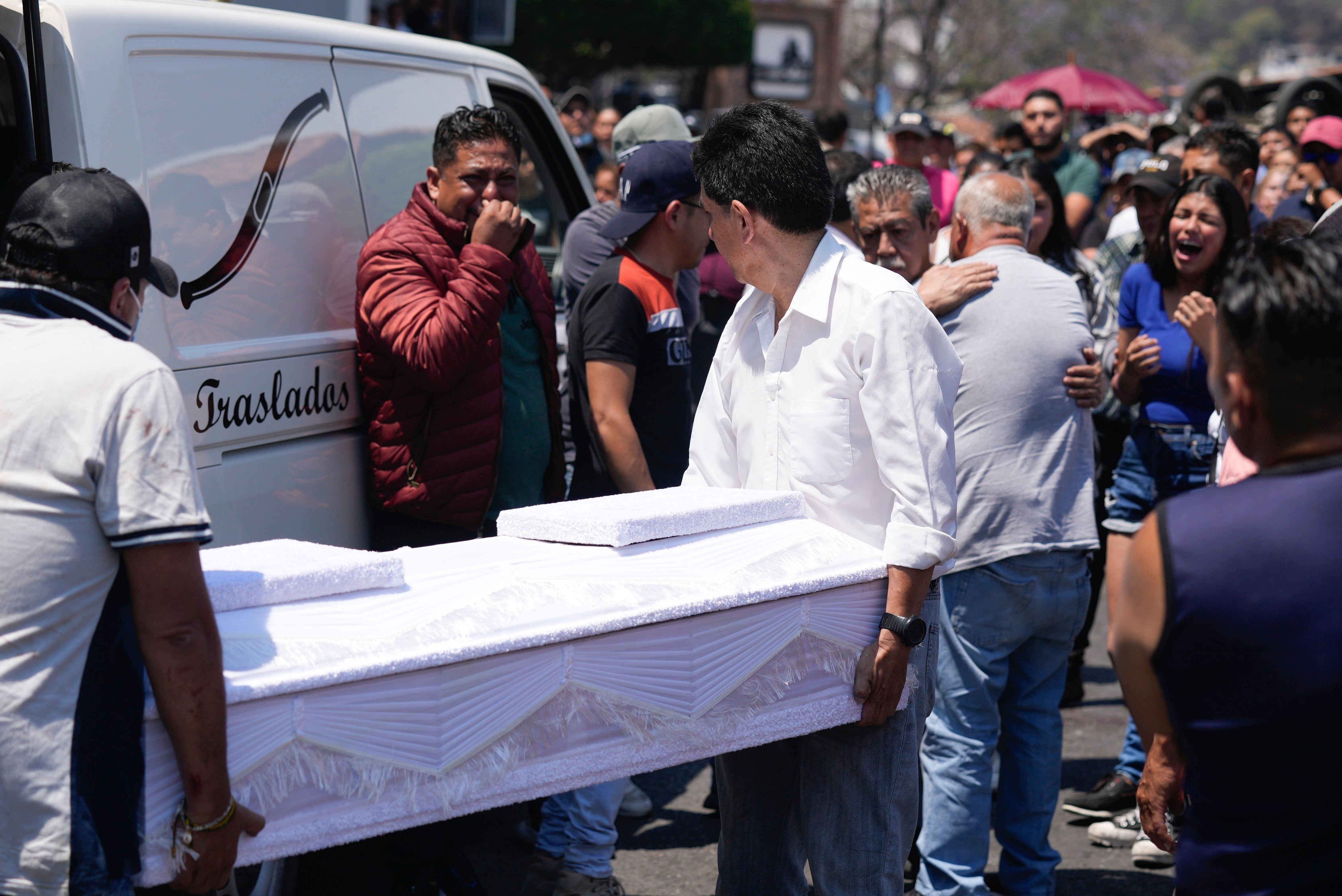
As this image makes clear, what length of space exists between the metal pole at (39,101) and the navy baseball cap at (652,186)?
1471 millimetres

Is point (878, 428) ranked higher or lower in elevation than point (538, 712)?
higher

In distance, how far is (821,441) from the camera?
2504mm

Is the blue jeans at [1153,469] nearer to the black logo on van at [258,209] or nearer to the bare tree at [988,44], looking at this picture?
the black logo on van at [258,209]

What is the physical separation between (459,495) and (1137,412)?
248cm

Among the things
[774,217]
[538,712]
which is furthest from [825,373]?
[538,712]

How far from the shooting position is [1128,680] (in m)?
1.75

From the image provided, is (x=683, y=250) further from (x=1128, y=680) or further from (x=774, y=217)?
(x=1128, y=680)

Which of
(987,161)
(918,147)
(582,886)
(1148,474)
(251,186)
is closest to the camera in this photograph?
(251,186)

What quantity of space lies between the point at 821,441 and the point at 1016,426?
1.23 m

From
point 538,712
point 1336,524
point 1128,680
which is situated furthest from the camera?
point 538,712

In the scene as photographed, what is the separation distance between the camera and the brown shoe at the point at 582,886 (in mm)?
3592

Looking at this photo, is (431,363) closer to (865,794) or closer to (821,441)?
(821,441)

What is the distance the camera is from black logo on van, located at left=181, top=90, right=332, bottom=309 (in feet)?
10.3

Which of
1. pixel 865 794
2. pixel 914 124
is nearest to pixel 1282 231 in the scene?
pixel 865 794
